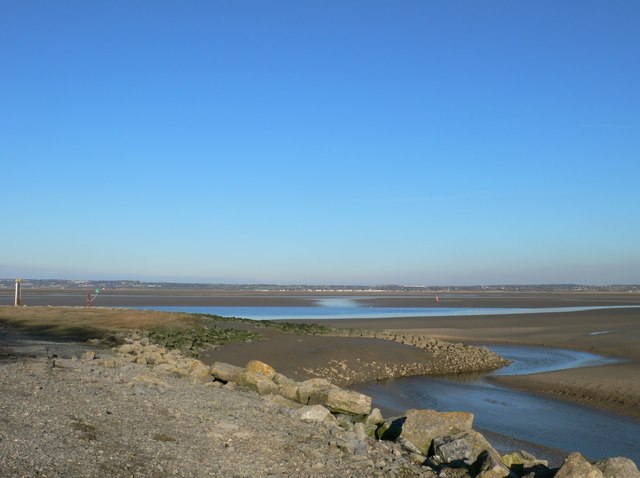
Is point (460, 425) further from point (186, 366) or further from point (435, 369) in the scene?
point (435, 369)

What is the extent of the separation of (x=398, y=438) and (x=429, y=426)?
52 cm

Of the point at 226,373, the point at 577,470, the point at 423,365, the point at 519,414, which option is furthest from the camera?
the point at 423,365

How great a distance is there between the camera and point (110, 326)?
27.6 m

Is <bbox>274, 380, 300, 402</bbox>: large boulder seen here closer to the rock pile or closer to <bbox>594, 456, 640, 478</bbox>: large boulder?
<bbox>594, 456, 640, 478</bbox>: large boulder

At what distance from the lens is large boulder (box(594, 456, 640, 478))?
8.09 m

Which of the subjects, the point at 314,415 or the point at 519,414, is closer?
the point at 314,415

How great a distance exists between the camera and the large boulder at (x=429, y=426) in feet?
33.2

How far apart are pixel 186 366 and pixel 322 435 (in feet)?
20.9

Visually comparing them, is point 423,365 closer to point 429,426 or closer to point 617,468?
point 429,426

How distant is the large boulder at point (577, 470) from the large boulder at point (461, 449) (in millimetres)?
1170

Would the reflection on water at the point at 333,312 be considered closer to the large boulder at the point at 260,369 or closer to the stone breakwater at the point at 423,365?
the stone breakwater at the point at 423,365

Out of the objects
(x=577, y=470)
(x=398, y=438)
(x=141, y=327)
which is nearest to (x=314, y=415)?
(x=398, y=438)

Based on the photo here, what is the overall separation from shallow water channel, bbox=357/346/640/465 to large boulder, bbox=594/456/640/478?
13.5 feet

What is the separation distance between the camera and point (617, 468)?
8.12m
